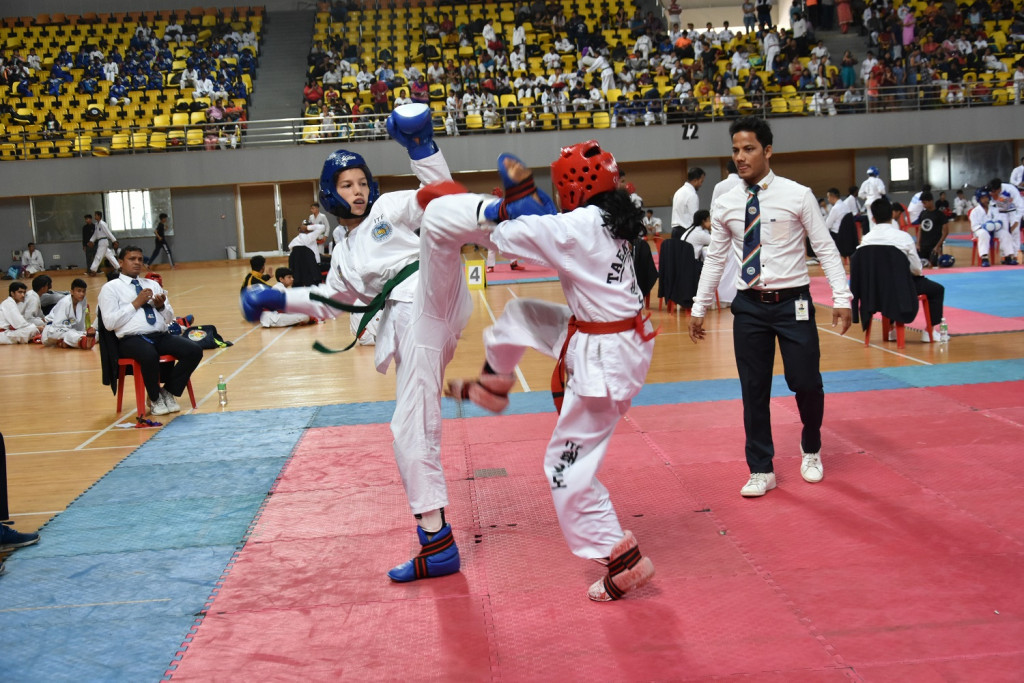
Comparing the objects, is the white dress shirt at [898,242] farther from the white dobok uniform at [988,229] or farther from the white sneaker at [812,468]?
the white dobok uniform at [988,229]

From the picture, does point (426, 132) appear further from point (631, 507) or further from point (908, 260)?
point (908, 260)

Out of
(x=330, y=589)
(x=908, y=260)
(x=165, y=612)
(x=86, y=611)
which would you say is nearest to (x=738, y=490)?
(x=330, y=589)

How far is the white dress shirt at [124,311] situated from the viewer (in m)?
7.45

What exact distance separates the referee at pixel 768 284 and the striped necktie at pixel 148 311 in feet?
15.7

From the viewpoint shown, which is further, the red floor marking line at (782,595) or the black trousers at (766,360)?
the black trousers at (766,360)

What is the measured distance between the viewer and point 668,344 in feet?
32.6

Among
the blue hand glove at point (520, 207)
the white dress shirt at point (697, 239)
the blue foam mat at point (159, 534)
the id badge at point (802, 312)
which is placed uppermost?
the blue hand glove at point (520, 207)

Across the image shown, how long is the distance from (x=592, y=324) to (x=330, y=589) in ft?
5.31

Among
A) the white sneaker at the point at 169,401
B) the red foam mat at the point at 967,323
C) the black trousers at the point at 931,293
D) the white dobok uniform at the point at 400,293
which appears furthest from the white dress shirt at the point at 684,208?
the white dobok uniform at the point at 400,293

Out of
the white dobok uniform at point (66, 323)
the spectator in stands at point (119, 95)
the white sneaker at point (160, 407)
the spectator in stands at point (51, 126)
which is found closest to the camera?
the white sneaker at point (160, 407)

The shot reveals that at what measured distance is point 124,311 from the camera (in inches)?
293

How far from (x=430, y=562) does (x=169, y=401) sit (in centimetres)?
468

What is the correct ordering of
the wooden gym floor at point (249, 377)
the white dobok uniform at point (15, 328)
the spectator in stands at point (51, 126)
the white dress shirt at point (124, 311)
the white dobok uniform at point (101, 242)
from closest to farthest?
the wooden gym floor at point (249, 377), the white dress shirt at point (124, 311), the white dobok uniform at point (15, 328), the white dobok uniform at point (101, 242), the spectator in stands at point (51, 126)

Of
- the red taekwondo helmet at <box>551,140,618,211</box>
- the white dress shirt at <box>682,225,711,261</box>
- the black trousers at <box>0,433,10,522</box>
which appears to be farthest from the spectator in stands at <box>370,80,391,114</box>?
the red taekwondo helmet at <box>551,140,618,211</box>
